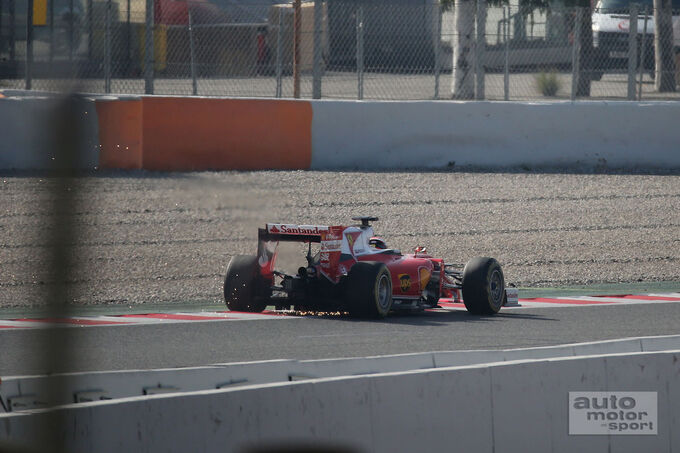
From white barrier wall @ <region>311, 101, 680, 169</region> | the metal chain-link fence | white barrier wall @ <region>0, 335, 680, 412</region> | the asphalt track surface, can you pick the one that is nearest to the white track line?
the asphalt track surface

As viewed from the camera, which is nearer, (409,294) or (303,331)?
(303,331)

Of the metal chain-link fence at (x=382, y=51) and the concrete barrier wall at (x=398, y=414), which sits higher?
the metal chain-link fence at (x=382, y=51)

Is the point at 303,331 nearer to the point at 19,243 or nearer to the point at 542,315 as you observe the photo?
the point at 542,315

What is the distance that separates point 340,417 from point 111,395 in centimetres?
127

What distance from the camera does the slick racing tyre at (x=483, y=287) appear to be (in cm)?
952

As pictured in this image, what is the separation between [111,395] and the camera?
5.54m

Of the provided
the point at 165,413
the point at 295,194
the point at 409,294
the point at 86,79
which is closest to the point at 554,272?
the point at 409,294

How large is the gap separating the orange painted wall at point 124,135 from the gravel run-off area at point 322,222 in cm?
24

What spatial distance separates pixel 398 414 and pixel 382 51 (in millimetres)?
11761

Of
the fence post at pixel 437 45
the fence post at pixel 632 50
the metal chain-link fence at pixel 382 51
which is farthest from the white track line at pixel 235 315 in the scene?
the fence post at pixel 632 50

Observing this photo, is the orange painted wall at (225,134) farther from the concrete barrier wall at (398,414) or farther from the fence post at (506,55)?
the concrete barrier wall at (398,414)

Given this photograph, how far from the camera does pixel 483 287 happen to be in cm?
954

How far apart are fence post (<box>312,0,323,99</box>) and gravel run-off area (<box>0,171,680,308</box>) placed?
57.6 inches

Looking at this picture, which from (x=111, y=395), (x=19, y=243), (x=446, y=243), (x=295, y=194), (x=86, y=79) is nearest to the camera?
(x=86, y=79)
